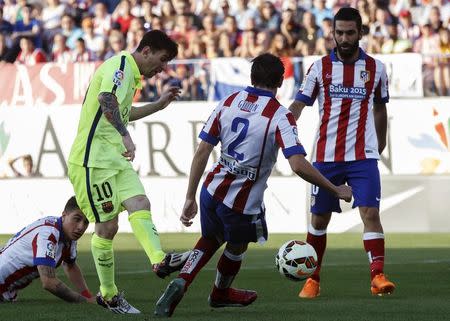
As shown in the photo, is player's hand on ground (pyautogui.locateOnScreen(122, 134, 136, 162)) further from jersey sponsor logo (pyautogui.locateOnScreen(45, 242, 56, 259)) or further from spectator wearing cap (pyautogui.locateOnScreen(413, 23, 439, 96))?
spectator wearing cap (pyautogui.locateOnScreen(413, 23, 439, 96))

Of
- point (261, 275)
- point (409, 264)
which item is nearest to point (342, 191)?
point (261, 275)

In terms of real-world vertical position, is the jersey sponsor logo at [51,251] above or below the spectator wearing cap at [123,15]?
below

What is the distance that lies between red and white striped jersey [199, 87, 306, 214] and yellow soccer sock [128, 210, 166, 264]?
0.50m

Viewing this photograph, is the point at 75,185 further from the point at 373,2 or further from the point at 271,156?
the point at 373,2

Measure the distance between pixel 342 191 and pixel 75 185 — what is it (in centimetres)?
195

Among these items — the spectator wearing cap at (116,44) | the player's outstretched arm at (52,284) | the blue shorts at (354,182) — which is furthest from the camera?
the spectator wearing cap at (116,44)

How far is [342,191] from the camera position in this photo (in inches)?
318

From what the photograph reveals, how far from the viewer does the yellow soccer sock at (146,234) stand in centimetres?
843

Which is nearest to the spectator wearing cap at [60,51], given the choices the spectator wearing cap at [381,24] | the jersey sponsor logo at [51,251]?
the spectator wearing cap at [381,24]

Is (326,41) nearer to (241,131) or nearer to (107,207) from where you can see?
(107,207)

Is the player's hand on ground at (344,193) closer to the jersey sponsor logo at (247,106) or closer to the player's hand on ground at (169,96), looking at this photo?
the jersey sponsor logo at (247,106)

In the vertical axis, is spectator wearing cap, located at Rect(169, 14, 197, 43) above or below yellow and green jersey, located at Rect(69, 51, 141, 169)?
below

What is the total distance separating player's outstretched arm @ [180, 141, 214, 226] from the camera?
8062 millimetres

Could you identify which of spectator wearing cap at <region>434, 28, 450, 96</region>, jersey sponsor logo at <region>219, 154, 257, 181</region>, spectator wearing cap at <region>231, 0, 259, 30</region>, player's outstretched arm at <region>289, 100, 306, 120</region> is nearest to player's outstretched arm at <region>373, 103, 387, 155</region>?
player's outstretched arm at <region>289, 100, 306, 120</region>
